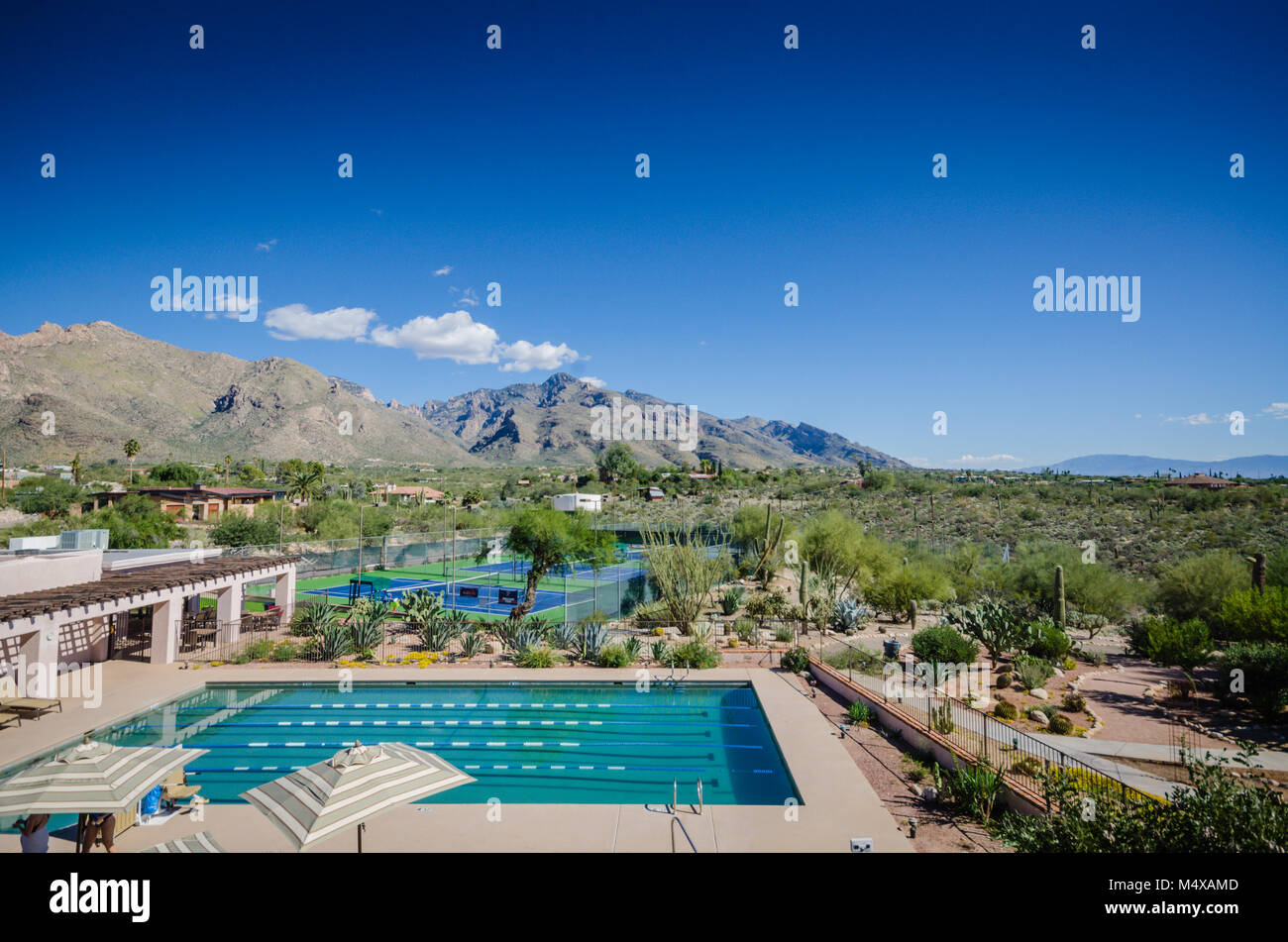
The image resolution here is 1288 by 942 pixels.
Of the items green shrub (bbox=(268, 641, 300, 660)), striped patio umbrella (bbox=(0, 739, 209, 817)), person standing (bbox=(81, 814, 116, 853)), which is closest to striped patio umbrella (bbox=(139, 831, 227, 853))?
striped patio umbrella (bbox=(0, 739, 209, 817))

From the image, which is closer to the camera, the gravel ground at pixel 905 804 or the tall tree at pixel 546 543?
the gravel ground at pixel 905 804

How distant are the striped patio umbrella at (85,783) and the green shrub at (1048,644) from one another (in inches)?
649

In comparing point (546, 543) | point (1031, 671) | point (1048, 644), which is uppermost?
point (546, 543)

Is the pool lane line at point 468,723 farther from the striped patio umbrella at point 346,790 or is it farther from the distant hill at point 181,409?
the distant hill at point 181,409

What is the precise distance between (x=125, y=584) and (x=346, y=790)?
12.4m

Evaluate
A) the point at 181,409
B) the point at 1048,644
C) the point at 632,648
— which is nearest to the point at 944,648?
the point at 1048,644

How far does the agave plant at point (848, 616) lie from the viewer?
65.1 ft

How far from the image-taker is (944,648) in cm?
1491

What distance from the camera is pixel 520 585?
28.0 m

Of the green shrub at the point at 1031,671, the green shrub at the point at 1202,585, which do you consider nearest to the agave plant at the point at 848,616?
the green shrub at the point at 1031,671

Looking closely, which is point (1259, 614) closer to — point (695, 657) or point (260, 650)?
point (695, 657)

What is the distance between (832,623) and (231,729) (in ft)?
50.7

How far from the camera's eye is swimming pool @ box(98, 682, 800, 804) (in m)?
10.2
